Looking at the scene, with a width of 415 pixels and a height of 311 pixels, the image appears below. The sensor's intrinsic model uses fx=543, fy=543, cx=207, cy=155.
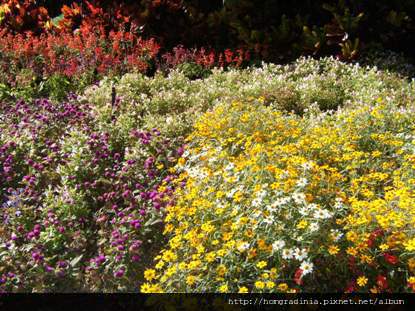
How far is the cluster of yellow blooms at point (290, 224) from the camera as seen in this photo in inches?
121

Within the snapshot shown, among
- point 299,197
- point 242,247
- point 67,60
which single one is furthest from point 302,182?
point 67,60

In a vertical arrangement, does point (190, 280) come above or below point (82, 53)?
above

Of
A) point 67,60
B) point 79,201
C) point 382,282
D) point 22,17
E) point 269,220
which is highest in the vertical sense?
point 269,220

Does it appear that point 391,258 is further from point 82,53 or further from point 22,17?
point 22,17

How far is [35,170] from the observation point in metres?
4.69

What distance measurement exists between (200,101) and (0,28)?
4942mm

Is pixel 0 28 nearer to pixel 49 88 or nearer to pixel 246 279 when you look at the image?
pixel 49 88

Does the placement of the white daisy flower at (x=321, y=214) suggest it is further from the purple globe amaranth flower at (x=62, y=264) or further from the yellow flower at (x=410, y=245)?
the purple globe amaranth flower at (x=62, y=264)

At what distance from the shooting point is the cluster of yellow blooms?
10.1 feet

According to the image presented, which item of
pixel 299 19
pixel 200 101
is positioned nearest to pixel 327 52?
pixel 299 19

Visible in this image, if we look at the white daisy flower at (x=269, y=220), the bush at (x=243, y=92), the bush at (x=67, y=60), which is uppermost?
the white daisy flower at (x=269, y=220)

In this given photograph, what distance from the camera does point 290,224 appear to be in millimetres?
3250

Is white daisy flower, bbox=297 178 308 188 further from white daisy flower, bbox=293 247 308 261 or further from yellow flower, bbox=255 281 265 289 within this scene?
yellow flower, bbox=255 281 265 289

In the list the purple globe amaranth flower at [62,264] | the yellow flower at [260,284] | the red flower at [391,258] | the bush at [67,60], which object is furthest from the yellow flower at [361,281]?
the bush at [67,60]
